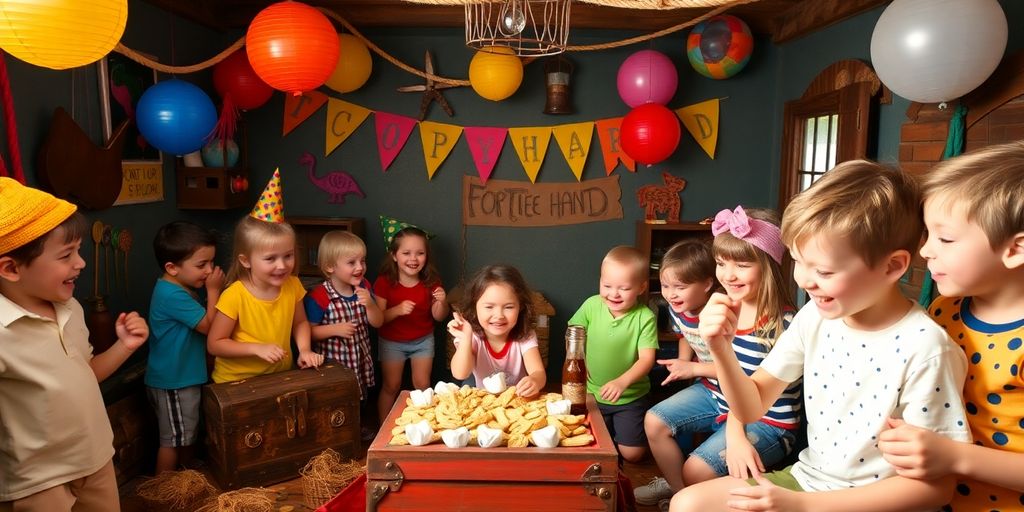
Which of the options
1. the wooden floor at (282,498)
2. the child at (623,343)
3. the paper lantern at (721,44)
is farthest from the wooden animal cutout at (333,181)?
the paper lantern at (721,44)

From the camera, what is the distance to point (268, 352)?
10.4 feet

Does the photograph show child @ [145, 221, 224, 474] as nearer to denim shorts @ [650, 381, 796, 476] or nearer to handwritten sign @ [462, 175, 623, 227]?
handwritten sign @ [462, 175, 623, 227]

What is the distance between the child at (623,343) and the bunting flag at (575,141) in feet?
5.08

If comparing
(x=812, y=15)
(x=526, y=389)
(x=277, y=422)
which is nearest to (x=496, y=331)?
(x=526, y=389)

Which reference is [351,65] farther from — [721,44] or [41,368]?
[41,368]

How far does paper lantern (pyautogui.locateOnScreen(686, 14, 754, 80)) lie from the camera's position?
3.98m

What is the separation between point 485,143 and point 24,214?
2.84 m

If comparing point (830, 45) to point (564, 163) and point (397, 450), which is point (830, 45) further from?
point (397, 450)

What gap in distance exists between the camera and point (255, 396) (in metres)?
3.01

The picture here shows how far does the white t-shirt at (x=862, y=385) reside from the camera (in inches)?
53.0

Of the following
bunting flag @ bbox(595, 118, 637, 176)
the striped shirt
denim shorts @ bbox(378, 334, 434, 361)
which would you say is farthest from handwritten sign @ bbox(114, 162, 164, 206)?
the striped shirt

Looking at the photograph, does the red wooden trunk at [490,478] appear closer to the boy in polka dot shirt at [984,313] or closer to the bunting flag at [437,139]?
the boy in polka dot shirt at [984,313]

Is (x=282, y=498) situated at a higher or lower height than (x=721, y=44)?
lower

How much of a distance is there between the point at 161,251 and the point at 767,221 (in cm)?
249
